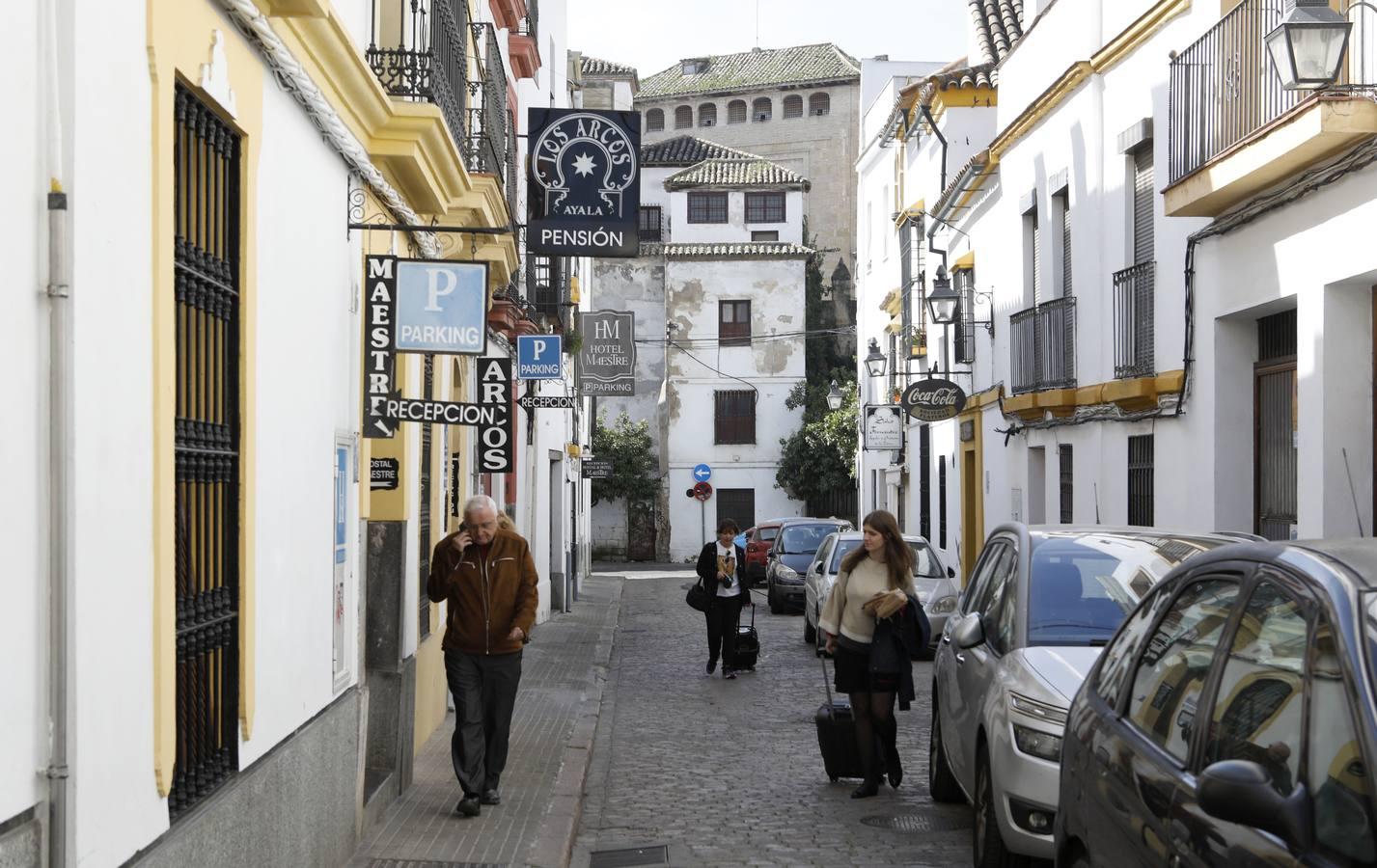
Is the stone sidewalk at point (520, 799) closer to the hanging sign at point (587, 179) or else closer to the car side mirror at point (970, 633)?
the car side mirror at point (970, 633)

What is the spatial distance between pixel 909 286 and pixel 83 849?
2703cm

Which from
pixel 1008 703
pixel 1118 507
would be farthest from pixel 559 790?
pixel 1118 507

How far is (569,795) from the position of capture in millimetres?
10023

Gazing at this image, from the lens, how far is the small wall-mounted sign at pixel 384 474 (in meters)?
10.1

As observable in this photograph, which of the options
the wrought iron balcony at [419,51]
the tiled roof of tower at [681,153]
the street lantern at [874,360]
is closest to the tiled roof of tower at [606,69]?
the tiled roof of tower at [681,153]

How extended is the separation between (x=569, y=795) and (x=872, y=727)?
1903 mm

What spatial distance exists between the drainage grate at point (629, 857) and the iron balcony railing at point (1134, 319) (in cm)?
932

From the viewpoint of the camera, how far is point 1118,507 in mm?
17531

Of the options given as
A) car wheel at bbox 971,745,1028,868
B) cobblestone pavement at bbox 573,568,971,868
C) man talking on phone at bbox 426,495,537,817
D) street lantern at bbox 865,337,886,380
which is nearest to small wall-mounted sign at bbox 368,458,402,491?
man talking on phone at bbox 426,495,537,817

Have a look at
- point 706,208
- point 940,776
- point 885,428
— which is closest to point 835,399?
point 706,208

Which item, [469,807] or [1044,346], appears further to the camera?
[1044,346]

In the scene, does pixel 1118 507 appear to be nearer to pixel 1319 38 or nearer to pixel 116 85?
pixel 1319 38

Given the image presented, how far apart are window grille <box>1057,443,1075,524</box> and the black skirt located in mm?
10014

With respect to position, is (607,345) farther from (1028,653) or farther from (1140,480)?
(1028,653)
